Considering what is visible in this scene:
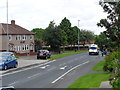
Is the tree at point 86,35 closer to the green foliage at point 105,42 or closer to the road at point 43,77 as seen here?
the green foliage at point 105,42

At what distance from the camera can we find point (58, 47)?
6662 cm

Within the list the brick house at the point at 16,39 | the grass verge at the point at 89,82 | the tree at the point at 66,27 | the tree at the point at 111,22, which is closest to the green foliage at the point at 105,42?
the tree at the point at 111,22

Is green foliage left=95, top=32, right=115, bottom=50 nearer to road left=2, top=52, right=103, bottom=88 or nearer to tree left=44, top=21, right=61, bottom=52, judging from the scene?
road left=2, top=52, right=103, bottom=88

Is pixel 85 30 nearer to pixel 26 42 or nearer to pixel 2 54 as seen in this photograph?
pixel 26 42

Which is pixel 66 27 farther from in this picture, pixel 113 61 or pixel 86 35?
pixel 113 61

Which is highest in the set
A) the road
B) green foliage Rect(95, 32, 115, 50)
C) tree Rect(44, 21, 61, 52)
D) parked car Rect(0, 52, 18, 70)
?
tree Rect(44, 21, 61, 52)

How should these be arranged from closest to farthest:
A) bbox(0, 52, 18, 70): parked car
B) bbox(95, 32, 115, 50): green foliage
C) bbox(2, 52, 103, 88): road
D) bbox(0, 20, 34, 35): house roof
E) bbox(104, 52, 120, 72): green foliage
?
bbox(104, 52, 120, 72): green foliage
bbox(2, 52, 103, 88): road
bbox(0, 52, 18, 70): parked car
bbox(95, 32, 115, 50): green foliage
bbox(0, 20, 34, 35): house roof

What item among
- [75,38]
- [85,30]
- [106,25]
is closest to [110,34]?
[106,25]

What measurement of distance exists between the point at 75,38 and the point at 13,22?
113ft

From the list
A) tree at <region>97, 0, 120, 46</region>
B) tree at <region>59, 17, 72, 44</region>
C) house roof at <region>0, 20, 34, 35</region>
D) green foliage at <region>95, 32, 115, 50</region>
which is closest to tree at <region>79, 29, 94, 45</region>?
tree at <region>59, 17, 72, 44</region>

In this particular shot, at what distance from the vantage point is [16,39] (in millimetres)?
A: 64125

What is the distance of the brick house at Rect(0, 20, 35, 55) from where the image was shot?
196 feet

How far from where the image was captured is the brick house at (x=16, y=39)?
59.8m

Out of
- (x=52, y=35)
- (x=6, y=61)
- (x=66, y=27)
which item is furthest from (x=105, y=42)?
(x=66, y=27)
